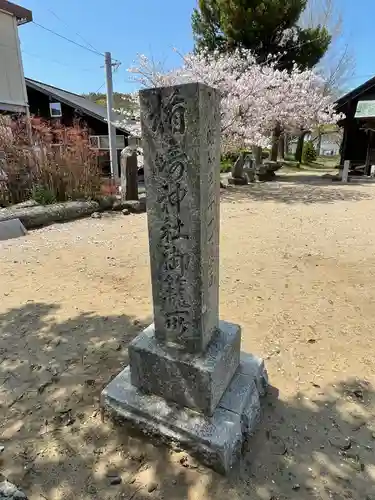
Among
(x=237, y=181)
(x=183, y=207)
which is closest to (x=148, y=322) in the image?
(x=183, y=207)

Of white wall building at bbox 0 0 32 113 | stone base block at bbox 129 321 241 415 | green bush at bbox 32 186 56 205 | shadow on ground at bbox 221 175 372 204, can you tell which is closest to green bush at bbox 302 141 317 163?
shadow on ground at bbox 221 175 372 204

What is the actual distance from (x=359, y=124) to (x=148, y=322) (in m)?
18.3

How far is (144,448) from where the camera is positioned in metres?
1.91

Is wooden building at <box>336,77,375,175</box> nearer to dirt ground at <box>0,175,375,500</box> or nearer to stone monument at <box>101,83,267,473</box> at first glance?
dirt ground at <box>0,175,375,500</box>

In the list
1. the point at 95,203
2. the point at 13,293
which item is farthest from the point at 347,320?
the point at 95,203

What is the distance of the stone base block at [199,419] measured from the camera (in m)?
1.76

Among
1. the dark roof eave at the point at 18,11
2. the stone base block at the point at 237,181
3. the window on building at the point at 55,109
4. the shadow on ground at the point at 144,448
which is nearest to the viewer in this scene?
the shadow on ground at the point at 144,448

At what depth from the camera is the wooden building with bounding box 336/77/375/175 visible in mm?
14722

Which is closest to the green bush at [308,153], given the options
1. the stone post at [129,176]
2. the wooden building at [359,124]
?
the wooden building at [359,124]

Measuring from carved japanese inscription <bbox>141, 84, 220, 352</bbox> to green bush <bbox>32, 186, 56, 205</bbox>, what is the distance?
6.34 metres

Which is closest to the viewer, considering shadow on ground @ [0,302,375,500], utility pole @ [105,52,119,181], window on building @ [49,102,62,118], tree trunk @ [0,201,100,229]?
shadow on ground @ [0,302,375,500]

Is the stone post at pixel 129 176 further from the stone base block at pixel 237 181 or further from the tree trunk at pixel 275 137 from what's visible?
the tree trunk at pixel 275 137

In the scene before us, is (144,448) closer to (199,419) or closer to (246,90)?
(199,419)

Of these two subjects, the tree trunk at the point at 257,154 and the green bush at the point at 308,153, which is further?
the green bush at the point at 308,153
